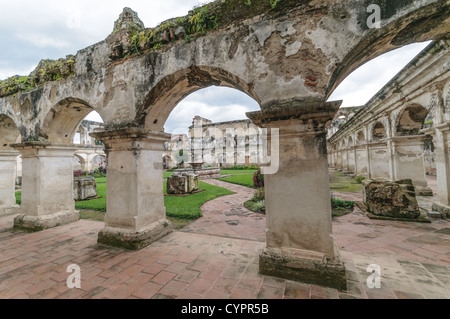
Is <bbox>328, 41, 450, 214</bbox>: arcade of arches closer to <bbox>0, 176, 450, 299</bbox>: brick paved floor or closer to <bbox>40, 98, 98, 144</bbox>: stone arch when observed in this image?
<bbox>0, 176, 450, 299</bbox>: brick paved floor

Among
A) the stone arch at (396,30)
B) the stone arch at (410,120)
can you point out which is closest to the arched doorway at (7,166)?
the stone arch at (396,30)

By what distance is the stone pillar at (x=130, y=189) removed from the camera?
3656 mm

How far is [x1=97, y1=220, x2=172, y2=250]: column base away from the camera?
11.7 ft

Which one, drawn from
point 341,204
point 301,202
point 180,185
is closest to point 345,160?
point 341,204

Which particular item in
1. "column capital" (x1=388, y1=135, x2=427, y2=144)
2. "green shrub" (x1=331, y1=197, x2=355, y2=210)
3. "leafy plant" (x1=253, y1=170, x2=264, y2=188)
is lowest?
"green shrub" (x1=331, y1=197, x2=355, y2=210)

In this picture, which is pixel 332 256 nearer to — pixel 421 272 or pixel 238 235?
pixel 421 272

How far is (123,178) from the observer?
3.78m

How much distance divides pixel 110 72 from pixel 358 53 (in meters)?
4.28

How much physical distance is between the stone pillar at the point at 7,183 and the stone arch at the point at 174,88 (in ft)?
18.4

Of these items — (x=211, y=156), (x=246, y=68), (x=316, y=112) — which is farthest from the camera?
(x=211, y=156)

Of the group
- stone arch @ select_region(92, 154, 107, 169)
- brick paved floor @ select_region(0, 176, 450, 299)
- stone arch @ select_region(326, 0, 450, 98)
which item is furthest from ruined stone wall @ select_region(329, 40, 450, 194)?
stone arch @ select_region(92, 154, 107, 169)

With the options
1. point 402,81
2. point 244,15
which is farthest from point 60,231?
point 402,81

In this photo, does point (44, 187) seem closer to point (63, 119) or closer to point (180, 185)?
point (63, 119)

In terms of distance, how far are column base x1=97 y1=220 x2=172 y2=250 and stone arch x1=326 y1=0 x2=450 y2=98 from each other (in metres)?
3.75
